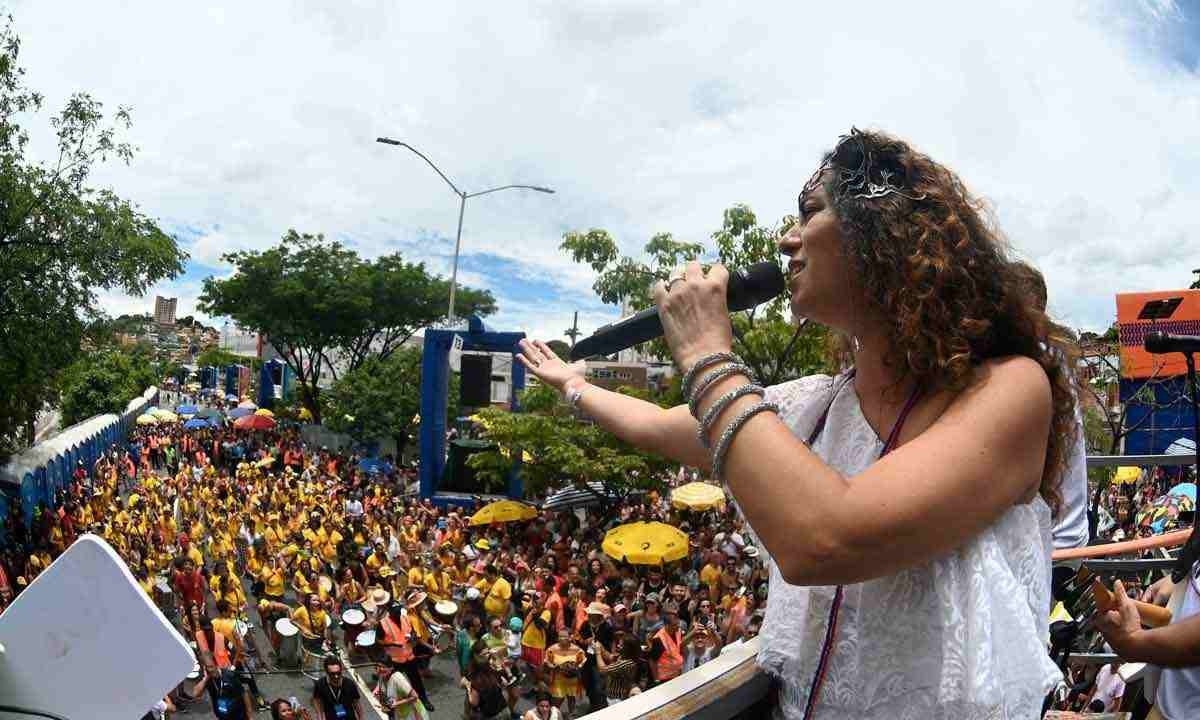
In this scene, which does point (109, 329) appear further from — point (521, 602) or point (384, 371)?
point (384, 371)

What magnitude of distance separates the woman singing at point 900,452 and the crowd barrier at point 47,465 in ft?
54.2

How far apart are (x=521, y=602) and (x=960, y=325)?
9145mm

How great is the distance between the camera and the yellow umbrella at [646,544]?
1045 cm

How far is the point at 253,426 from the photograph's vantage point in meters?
30.9

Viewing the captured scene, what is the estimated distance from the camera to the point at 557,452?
1455 centimetres

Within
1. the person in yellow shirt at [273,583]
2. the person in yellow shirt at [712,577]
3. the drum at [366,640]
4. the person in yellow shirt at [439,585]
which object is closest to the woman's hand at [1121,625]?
the drum at [366,640]

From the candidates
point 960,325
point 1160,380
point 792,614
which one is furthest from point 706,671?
point 1160,380

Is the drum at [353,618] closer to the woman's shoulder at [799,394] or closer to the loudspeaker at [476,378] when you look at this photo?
the loudspeaker at [476,378]

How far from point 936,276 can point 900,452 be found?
0.81 feet

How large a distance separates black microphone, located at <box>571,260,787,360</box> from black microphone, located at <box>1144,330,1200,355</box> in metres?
0.91

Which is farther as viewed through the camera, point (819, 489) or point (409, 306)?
point (409, 306)

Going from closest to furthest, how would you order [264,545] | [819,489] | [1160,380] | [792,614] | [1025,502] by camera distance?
[819,489] → [1025,502] → [792,614] → [264,545] → [1160,380]

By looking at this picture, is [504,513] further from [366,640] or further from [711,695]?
[711,695]

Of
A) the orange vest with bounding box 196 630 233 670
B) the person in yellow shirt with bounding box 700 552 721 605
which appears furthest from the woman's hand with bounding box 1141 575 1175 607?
the orange vest with bounding box 196 630 233 670
